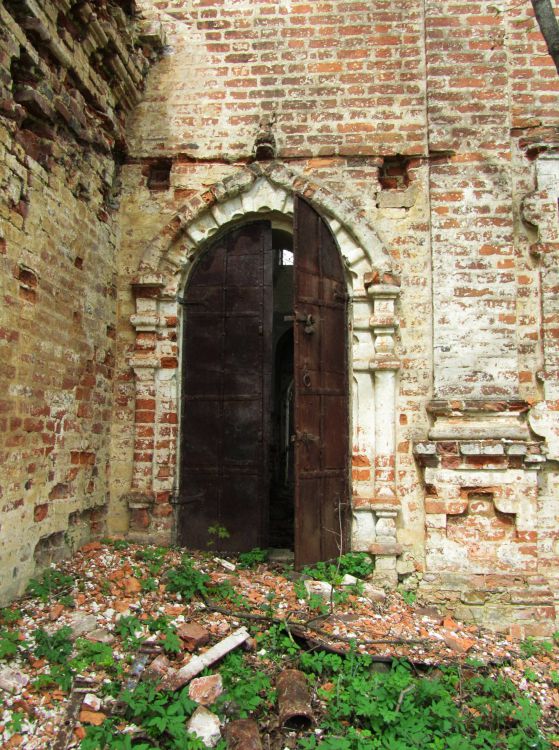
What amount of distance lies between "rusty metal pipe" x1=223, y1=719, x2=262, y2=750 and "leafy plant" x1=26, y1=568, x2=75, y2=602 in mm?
1502

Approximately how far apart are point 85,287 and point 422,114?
10.5ft

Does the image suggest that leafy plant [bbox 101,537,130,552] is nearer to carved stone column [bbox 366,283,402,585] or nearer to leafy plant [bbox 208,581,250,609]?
leafy plant [bbox 208,581,250,609]

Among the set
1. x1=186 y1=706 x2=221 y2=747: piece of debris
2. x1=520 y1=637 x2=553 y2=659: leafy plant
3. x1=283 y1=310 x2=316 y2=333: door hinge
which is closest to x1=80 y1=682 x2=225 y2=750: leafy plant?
x1=186 y1=706 x2=221 y2=747: piece of debris

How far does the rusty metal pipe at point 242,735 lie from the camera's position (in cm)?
263

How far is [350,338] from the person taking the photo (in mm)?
4891

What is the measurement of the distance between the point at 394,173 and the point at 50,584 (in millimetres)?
4210

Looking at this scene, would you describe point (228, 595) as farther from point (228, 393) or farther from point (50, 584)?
point (228, 393)

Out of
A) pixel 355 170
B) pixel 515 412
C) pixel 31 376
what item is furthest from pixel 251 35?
pixel 515 412

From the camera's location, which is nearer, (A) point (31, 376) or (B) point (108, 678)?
(B) point (108, 678)

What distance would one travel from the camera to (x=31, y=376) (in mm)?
3744

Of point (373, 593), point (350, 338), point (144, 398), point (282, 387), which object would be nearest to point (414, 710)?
point (373, 593)

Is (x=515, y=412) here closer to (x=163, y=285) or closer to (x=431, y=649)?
(x=431, y=649)

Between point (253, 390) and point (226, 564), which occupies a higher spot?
point (253, 390)

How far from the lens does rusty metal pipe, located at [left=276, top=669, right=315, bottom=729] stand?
2848 mm
